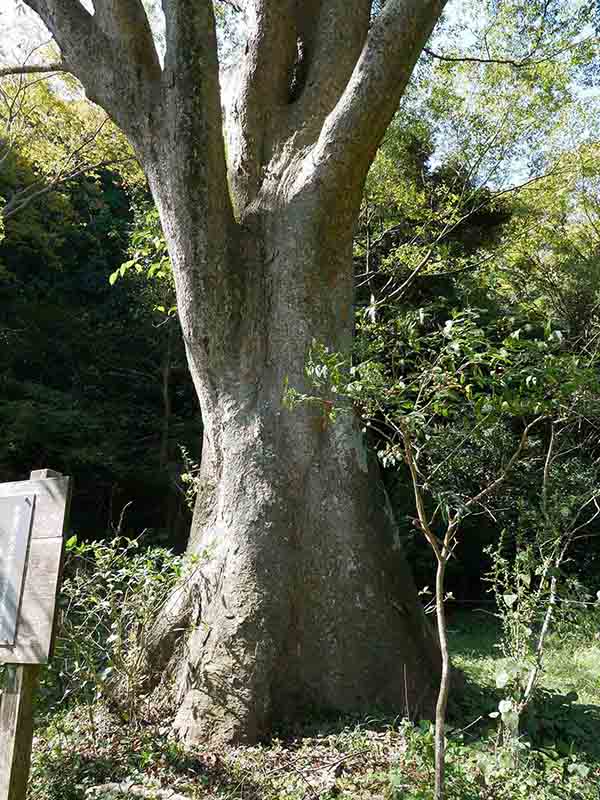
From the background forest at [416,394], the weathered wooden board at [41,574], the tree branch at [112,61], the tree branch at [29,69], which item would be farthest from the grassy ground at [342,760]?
the tree branch at [29,69]

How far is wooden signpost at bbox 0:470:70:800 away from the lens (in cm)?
269

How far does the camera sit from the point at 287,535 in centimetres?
397

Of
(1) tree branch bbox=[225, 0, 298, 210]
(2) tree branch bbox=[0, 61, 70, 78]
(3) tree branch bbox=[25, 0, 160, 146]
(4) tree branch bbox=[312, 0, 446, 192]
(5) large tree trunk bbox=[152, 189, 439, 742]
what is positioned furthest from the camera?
(2) tree branch bbox=[0, 61, 70, 78]

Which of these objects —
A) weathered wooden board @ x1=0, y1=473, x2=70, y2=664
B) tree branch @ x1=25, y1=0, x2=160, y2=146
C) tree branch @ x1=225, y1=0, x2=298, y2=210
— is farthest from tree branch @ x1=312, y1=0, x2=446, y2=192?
weathered wooden board @ x1=0, y1=473, x2=70, y2=664

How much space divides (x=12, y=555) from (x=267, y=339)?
2.04 meters

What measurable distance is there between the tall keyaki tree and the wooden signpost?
1164mm

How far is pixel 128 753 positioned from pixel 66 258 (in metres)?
12.0

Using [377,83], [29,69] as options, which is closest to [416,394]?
[377,83]

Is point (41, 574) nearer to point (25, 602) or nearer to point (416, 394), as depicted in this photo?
point (25, 602)

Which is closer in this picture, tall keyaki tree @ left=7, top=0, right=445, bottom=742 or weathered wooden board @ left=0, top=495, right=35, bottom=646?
weathered wooden board @ left=0, top=495, right=35, bottom=646

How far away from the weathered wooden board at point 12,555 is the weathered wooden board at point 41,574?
2cm

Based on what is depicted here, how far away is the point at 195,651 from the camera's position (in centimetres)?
387

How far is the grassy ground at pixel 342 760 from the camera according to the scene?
291cm

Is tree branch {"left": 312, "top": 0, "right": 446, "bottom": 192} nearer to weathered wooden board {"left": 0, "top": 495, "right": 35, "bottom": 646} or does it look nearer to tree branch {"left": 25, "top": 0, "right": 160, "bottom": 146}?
tree branch {"left": 25, "top": 0, "right": 160, "bottom": 146}
